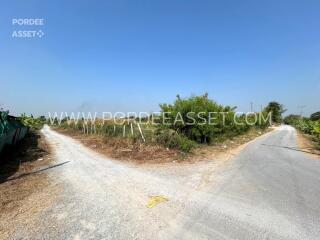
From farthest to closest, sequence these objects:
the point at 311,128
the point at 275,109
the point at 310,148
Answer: the point at 275,109, the point at 311,128, the point at 310,148

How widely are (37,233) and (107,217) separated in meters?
1.21

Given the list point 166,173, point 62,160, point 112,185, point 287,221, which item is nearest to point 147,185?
point 112,185

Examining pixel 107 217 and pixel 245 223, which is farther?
pixel 107 217

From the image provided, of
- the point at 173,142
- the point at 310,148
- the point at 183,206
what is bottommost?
the point at 310,148

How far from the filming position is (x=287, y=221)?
4.36m

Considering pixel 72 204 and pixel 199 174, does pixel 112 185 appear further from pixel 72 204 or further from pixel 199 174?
pixel 199 174

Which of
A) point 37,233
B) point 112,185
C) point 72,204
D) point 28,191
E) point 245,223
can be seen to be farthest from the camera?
point 112,185

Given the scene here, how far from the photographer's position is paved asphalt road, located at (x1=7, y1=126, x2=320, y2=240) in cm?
402

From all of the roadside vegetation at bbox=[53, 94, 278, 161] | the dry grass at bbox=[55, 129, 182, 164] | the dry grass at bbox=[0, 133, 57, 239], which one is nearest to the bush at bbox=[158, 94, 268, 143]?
the roadside vegetation at bbox=[53, 94, 278, 161]

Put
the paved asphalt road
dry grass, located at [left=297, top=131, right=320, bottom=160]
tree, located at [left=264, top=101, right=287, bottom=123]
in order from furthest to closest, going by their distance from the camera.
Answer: tree, located at [left=264, top=101, right=287, bottom=123]
dry grass, located at [left=297, top=131, right=320, bottom=160]
the paved asphalt road

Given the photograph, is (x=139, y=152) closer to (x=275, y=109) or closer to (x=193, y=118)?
(x=193, y=118)

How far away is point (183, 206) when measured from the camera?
510 centimetres

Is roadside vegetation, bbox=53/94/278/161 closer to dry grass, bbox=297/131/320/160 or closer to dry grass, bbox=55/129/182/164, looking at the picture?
dry grass, bbox=55/129/182/164

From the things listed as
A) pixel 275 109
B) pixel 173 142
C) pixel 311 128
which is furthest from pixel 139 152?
pixel 275 109
